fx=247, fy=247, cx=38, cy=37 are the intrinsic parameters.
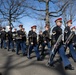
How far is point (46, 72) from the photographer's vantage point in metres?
8.66

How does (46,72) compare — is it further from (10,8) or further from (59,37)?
(10,8)

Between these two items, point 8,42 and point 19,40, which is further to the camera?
point 8,42

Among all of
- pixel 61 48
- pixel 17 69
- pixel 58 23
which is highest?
pixel 58 23

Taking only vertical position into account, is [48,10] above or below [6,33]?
above

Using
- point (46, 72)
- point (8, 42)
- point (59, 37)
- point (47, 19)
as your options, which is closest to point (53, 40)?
point (59, 37)

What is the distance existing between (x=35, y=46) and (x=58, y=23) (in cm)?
292

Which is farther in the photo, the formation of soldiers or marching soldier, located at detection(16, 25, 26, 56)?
marching soldier, located at detection(16, 25, 26, 56)

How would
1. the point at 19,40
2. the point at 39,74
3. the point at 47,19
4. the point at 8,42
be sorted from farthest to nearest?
the point at 47,19 → the point at 8,42 → the point at 19,40 → the point at 39,74

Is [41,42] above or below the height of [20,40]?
below

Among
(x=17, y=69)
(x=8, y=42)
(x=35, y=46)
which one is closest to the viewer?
(x=17, y=69)

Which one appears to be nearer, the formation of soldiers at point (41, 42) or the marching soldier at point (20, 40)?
the formation of soldiers at point (41, 42)

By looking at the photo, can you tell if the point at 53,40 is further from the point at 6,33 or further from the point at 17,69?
the point at 6,33

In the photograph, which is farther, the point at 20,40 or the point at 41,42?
the point at 41,42

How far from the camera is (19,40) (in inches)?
563
